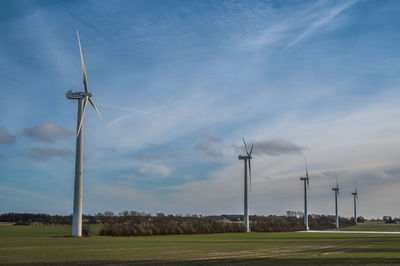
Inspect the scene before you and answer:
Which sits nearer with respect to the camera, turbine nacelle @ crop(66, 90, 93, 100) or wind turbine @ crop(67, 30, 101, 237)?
wind turbine @ crop(67, 30, 101, 237)

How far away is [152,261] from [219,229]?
4561 cm

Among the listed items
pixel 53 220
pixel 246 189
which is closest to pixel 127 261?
pixel 246 189

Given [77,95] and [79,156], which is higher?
[77,95]

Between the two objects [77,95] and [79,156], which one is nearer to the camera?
[79,156]

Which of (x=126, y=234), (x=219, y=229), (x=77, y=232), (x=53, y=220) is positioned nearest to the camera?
(x=77, y=232)

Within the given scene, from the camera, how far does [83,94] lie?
171 feet

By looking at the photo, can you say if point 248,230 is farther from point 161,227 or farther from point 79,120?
point 79,120

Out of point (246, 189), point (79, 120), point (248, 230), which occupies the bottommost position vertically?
point (248, 230)

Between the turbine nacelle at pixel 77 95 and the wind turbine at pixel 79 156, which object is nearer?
the wind turbine at pixel 79 156

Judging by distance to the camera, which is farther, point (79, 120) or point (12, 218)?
point (12, 218)

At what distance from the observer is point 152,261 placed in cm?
2180

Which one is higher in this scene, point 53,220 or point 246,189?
point 246,189

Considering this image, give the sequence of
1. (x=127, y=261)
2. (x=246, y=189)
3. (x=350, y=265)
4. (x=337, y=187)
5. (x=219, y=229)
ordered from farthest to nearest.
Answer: (x=337, y=187), (x=246, y=189), (x=219, y=229), (x=127, y=261), (x=350, y=265)

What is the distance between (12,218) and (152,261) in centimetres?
9676
